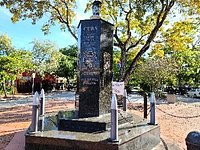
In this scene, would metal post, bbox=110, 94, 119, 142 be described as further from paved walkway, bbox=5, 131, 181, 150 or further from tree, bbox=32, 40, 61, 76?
tree, bbox=32, 40, 61, 76

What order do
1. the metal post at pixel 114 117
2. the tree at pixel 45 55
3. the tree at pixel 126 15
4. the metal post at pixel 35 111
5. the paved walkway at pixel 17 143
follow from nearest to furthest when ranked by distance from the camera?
the metal post at pixel 114 117 → the metal post at pixel 35 111 → the paved walkway at pixel 17 143 → the tree at pixel 126 15 → the tree at pixel 45 55

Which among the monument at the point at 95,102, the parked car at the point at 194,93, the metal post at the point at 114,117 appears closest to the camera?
the metal post at the point at 114,117

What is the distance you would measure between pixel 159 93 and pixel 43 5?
15.4 m

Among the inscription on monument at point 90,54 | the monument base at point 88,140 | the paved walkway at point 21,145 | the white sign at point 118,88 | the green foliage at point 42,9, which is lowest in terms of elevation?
the paved walkway at point 21,145

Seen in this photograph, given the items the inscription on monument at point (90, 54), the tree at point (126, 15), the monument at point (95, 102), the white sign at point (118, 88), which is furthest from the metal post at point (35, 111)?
the tree at point (126, 15)

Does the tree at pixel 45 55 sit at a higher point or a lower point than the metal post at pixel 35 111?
higher

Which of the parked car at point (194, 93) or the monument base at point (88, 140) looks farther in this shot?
the parked car at point (194, 93)

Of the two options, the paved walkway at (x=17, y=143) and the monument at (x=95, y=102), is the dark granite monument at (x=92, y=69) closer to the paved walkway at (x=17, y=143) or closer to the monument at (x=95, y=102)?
the monument at (x=95, y=102)

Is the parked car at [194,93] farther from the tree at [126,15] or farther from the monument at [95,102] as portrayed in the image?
the monument at [95,102]

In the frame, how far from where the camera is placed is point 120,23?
16.3m

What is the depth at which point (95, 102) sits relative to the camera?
6996 mm

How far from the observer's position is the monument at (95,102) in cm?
596

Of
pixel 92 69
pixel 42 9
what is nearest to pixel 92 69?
pixel 92 69

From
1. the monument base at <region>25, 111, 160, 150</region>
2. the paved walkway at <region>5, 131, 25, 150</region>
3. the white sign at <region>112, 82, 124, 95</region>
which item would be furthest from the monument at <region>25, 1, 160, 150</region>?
the paved walkway at <region>5, 131, 25, 150</region>
